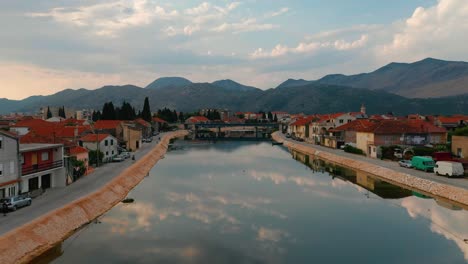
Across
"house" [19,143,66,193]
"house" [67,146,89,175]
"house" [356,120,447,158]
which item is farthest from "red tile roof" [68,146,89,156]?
"house" [356,120,447,158]

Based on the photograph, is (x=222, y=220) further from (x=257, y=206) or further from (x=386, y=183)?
(x=386, y=183)

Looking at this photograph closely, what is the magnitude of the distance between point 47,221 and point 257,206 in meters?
18.8

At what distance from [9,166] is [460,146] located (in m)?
53.0

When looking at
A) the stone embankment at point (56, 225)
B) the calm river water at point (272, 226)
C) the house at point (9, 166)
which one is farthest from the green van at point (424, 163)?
the house at point (9, 166)

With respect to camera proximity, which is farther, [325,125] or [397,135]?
[325,125]

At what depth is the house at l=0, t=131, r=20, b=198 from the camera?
3203 cm

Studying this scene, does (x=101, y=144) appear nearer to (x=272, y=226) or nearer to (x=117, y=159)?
(x=117, y=159)

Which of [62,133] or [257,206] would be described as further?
[62,133]

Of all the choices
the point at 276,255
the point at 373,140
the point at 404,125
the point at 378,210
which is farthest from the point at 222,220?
the point at 404,125

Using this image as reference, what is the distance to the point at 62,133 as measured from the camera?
6022cm

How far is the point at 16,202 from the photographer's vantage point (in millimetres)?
29969

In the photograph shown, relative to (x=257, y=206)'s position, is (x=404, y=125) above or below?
above

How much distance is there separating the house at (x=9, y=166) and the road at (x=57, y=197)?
2101mm

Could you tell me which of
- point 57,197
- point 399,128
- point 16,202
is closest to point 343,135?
point 399,128
